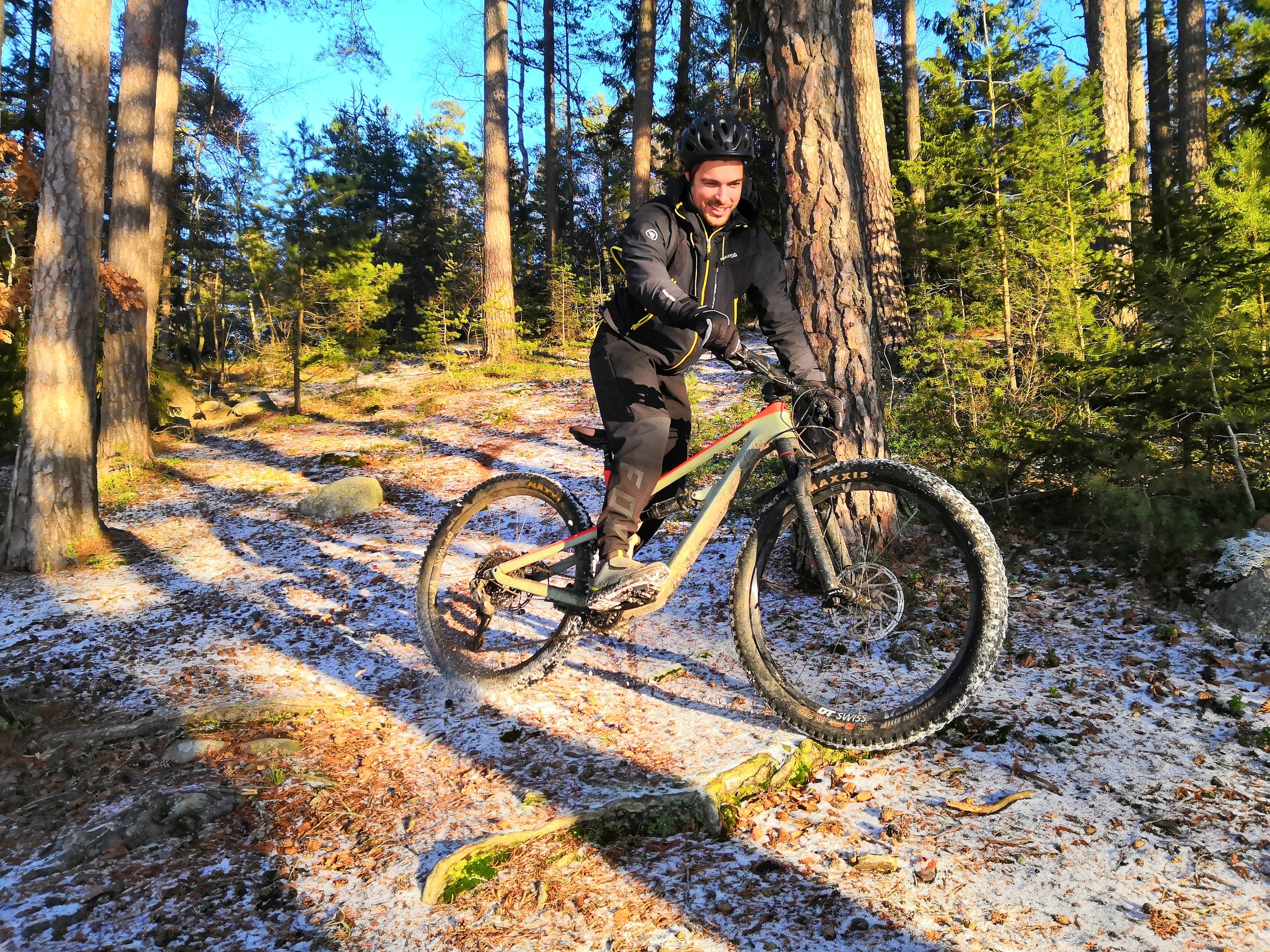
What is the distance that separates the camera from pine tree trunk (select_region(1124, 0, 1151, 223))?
616 inches

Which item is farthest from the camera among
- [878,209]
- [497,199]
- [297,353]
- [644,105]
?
[497,199]

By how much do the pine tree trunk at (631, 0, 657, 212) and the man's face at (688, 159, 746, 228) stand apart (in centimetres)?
1423

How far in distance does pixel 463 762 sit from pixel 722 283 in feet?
8.40

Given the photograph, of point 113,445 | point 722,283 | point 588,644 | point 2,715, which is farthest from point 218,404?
point 722,283

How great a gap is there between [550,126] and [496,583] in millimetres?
28224

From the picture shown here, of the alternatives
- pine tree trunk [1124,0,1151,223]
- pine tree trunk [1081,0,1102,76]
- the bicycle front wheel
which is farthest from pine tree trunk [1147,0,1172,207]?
the bicycle front wheel

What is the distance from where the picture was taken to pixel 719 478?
3.46m

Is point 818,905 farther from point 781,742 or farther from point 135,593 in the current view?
point 135,593

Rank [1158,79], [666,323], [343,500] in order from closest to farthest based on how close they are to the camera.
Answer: [666,323], [343,500], [1158,79]

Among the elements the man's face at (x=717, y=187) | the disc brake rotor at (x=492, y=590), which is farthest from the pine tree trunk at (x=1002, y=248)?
the disc brake rotor at (x=492, y=590)

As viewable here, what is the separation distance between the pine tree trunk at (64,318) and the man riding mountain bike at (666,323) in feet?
20.6

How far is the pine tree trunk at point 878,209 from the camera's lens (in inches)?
356

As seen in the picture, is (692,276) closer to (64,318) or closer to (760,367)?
(760,367)

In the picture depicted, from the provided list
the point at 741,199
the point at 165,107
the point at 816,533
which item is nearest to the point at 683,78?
the point at 165,107
